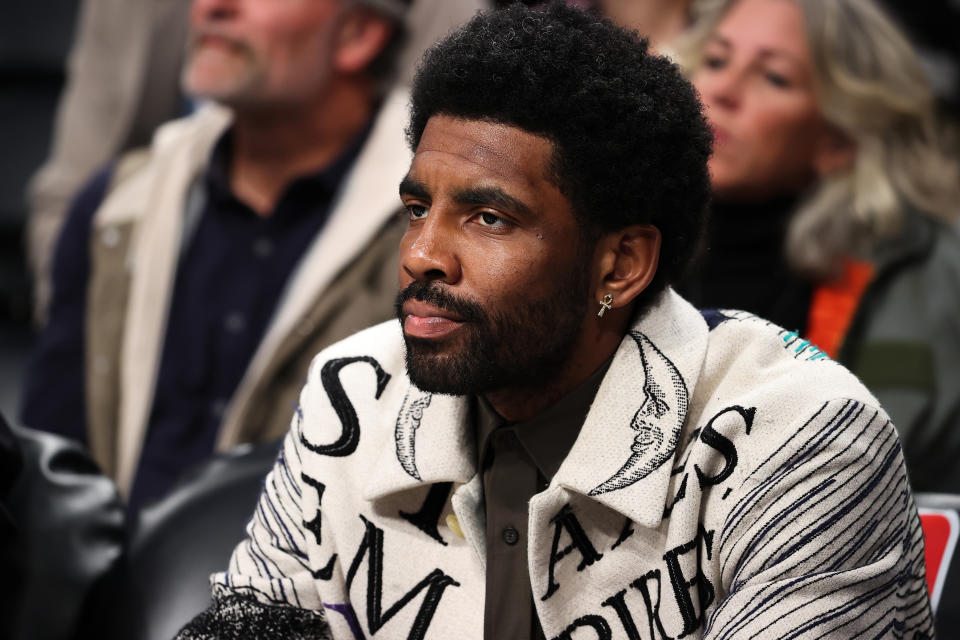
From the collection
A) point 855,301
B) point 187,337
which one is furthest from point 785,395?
point 187,337

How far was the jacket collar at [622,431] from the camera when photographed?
1.30 metres

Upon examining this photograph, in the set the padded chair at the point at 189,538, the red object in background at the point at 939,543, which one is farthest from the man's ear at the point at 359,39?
the red object in background at the point at 939,543

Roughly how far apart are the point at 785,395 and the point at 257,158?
1.65 meters

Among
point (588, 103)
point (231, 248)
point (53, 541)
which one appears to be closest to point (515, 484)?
point (588, 103)

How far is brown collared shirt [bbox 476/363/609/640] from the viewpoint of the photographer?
136cm

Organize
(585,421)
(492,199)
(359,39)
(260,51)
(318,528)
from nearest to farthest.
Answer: (492,199) → (585,421) → (318,528) → (260,51) → (359,39)

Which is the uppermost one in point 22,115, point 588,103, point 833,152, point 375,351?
point 588,103

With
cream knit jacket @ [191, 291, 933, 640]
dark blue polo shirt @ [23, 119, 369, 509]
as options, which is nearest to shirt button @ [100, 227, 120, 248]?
dark blue polo shirt @ [23, 119, 369, 509]

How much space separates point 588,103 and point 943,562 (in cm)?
74

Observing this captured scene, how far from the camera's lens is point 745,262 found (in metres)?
2.72

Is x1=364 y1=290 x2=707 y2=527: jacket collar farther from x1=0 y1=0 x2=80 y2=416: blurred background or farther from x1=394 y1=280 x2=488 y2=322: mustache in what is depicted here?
x1=0 y1=0 x2=80 y2=416: blurred background

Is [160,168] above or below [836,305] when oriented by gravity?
below

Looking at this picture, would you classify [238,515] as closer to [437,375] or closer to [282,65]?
[437,375]

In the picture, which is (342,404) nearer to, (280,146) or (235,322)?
(235,322)
